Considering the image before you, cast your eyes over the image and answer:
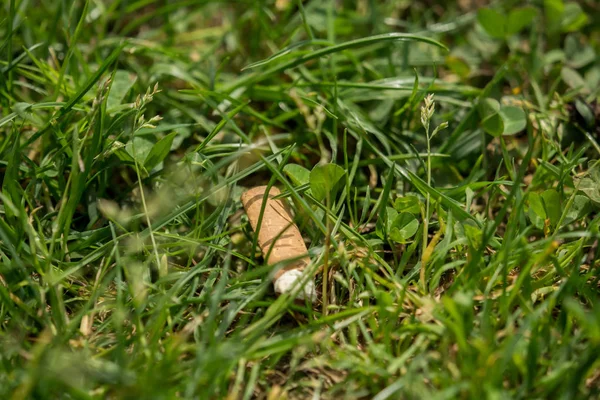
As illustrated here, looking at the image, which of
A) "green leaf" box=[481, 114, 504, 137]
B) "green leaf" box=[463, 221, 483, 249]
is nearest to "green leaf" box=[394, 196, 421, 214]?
"green leaf" box=[463, 221, 483, 249]

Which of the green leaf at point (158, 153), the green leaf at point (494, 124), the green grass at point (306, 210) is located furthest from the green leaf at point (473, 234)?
the green leaf at point (158, 153)

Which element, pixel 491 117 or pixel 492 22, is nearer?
pixel 491 117

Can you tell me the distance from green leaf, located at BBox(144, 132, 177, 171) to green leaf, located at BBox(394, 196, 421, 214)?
0.64 meters

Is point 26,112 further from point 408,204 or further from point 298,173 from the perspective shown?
point 408,204

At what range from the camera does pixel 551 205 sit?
1559 mm

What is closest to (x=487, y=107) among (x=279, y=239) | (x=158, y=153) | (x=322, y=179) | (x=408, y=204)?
(x=408, y=204)

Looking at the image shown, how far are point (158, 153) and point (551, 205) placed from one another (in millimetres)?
1069

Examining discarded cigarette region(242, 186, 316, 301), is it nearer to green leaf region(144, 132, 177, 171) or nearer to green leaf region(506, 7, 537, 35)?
green leaf region(144, 132, 177, 171)

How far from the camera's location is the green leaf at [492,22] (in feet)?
6.97

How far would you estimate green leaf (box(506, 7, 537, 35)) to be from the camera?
2.11m

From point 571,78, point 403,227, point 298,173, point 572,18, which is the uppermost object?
point 572,18

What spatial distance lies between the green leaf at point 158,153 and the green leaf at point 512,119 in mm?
990

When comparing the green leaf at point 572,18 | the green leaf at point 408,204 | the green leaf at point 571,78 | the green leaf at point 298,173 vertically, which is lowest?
the green leaf at point 408,204

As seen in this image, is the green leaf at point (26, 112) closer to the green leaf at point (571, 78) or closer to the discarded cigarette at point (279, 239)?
the discarded cigarette at point (279, 239)
